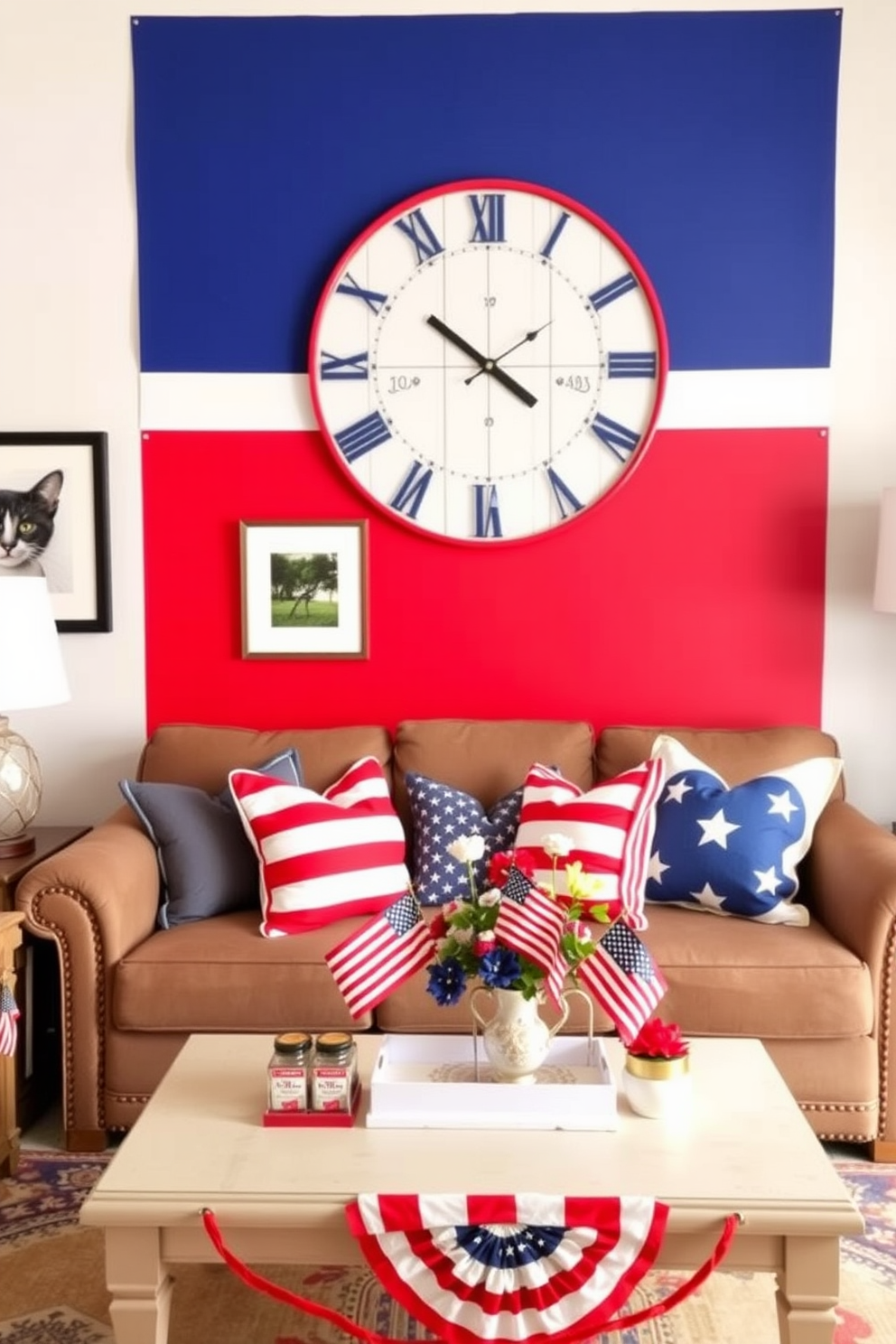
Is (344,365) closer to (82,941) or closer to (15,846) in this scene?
(15,846)

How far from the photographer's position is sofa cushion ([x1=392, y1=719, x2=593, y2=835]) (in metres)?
3.30

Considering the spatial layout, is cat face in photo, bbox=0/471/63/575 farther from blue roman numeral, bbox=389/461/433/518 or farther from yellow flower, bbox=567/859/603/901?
yellow flower, bbox=567/859/603/901

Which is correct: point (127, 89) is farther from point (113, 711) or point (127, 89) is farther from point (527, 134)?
point (113, 711)

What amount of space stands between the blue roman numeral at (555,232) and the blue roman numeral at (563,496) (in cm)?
58

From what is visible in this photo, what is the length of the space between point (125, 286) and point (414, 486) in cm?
98

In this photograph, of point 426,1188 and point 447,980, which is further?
point 447,980

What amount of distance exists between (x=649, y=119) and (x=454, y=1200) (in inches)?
113

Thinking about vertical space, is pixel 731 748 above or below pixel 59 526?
below

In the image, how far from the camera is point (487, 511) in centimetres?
353

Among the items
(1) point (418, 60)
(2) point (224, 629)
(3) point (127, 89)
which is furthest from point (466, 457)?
(3) point (127, 89)

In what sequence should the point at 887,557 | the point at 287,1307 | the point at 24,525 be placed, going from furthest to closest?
the point at 24,525 → the point at 887,557 → the point at 287,1307

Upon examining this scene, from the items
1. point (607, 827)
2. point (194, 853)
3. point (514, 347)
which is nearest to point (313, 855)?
point (194, 853)

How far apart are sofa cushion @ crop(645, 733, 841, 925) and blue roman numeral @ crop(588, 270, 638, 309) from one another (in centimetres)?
131

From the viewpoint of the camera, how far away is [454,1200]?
5.68 ft
